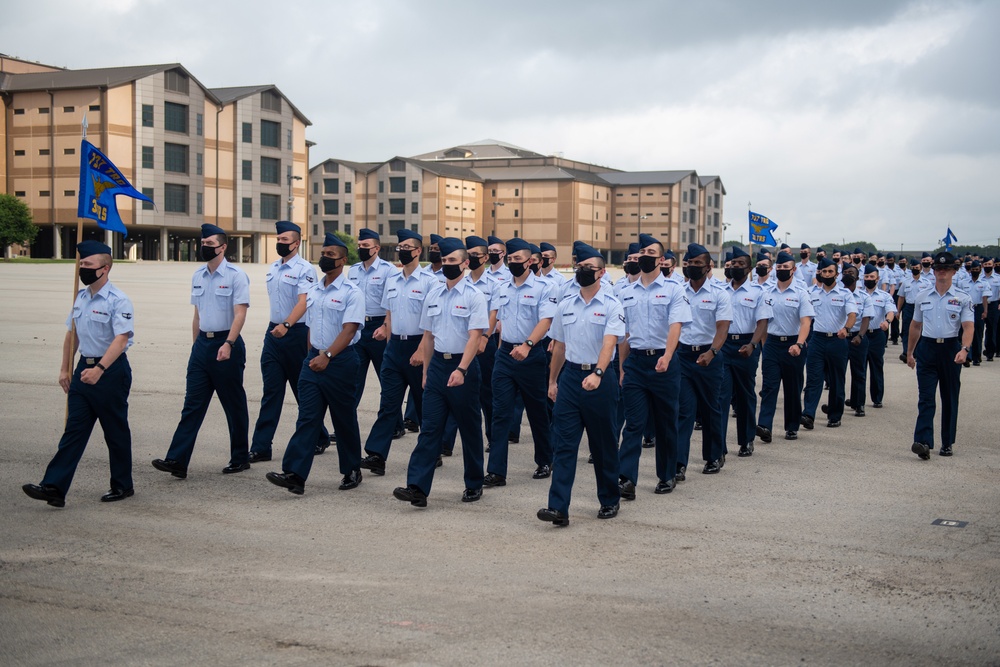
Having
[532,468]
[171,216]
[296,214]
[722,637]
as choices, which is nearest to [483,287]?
[532,468]

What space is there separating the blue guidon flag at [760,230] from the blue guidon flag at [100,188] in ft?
54.6

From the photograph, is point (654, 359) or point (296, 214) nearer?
point (654, 359)

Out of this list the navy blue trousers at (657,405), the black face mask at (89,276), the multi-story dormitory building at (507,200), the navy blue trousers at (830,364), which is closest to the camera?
the black face mask at (89,276)

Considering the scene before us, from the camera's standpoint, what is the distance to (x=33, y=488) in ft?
24.9

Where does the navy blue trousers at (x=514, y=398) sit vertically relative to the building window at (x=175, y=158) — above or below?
below

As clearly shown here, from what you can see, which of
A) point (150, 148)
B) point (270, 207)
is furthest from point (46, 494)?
point (270, 207)

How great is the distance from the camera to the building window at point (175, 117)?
244 feet

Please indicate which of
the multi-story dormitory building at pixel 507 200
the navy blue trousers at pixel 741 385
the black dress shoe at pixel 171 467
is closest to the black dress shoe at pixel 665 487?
the navy blue trousers at pixel 741 385

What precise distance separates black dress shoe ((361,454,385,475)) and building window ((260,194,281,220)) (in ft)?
253

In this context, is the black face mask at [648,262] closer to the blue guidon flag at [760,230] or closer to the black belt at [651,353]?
the black belt at [651,353]

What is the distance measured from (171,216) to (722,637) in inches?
2996

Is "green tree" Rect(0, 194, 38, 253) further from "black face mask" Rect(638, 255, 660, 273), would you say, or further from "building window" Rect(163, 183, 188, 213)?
"black face mask" Rect(638, 255, 660, 273)

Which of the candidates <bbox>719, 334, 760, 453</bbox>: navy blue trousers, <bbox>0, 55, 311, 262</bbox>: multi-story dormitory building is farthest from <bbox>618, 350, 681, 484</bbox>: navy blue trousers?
<bbox>0, 55, 311, 262</bbox>: multi-story dormitory building

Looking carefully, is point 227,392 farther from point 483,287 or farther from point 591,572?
point 591,572
